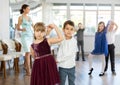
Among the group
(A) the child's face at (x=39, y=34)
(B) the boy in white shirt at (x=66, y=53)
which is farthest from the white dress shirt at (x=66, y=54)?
(A) the child's face at (x=39, y=34)

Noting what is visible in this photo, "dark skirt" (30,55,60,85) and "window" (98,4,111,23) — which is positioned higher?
"window" (98,4,111,23)

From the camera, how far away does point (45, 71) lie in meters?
3.30

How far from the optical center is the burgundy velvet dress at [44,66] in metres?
3.30

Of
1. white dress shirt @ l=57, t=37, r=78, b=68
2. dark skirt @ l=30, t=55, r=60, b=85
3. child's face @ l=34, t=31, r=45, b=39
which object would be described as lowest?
dark skirt @ l=30, t=55, r=60, b=85

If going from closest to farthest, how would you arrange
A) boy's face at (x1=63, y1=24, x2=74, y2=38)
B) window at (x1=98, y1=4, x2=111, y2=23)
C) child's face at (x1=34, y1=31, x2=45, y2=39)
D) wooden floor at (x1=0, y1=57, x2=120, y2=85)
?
1. child's face at (x1=34, y1=31, x2=45, y2=39)
2. boy's face at (x1=63, y1=24, x2=74, y2=38)
3. wooden floor at (x1=0, y1=57, x2=120, y2=85)
4. window at (x1=98, y1=4, x2=111, y2=23)

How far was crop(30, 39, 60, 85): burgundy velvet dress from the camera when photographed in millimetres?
3299

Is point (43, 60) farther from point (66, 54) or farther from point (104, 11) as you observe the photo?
point (104, 11)

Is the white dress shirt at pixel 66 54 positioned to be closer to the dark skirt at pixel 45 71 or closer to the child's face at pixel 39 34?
the dark skirt at pixel 45 71

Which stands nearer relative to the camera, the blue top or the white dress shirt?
the white dress shirt

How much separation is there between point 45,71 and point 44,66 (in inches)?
2.5

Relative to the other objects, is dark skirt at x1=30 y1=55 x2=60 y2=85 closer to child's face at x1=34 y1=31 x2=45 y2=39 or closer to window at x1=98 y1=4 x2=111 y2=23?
child's face at x1=34 y1=31 x2=45 y2=39

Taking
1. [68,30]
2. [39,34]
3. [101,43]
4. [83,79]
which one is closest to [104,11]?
[101,43]

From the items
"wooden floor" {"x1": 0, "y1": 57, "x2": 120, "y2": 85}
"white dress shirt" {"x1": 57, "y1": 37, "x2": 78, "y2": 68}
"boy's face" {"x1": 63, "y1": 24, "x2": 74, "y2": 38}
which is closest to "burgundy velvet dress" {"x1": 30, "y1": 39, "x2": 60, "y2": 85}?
"white dress shirt" {"x1": 57, "y1": 37, "x2": 78, "y2": 68}

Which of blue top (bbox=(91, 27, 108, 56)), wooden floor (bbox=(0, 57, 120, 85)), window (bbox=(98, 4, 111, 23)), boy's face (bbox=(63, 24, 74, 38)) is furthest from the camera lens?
window (bbox=(98, 4, 111, 23))
